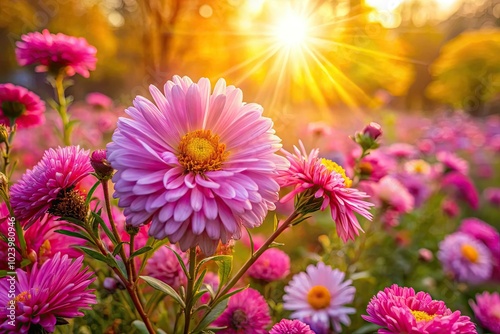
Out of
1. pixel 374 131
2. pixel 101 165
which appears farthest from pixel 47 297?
pixel 374 131

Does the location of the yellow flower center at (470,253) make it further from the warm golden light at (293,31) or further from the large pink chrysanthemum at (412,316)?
the warm golden light at (293,31)

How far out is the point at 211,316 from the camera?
0.71 m

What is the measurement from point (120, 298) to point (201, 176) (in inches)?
23.2

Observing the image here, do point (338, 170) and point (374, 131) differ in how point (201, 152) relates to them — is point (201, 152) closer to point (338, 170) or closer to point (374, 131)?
point (338, 170)

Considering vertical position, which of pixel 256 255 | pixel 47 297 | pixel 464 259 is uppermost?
pixel 464 259

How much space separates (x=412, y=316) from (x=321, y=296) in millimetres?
577

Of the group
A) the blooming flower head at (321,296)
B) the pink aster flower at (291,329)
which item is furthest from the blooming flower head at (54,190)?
the blooming flower head at (321,296)

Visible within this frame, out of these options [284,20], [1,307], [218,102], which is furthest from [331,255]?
[284,20]

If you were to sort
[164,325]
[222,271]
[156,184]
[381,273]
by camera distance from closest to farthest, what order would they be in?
[156,184] → [222,271] → [164,325] → [381,273]

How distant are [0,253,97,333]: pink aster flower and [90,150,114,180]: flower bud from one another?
0.16m

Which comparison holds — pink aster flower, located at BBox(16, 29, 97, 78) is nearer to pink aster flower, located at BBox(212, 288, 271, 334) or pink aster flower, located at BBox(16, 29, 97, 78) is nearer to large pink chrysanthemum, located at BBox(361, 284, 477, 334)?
pink aster flower, located at BBox(212, 288, 271, 334)

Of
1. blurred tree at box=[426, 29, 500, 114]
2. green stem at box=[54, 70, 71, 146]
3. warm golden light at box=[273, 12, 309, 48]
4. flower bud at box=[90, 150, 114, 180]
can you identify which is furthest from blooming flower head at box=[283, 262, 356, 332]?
blurred tree at box=[426, 29, 500, 114]

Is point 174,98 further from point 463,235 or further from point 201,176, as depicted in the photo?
point 463,235

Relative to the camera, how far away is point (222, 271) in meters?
0.73
